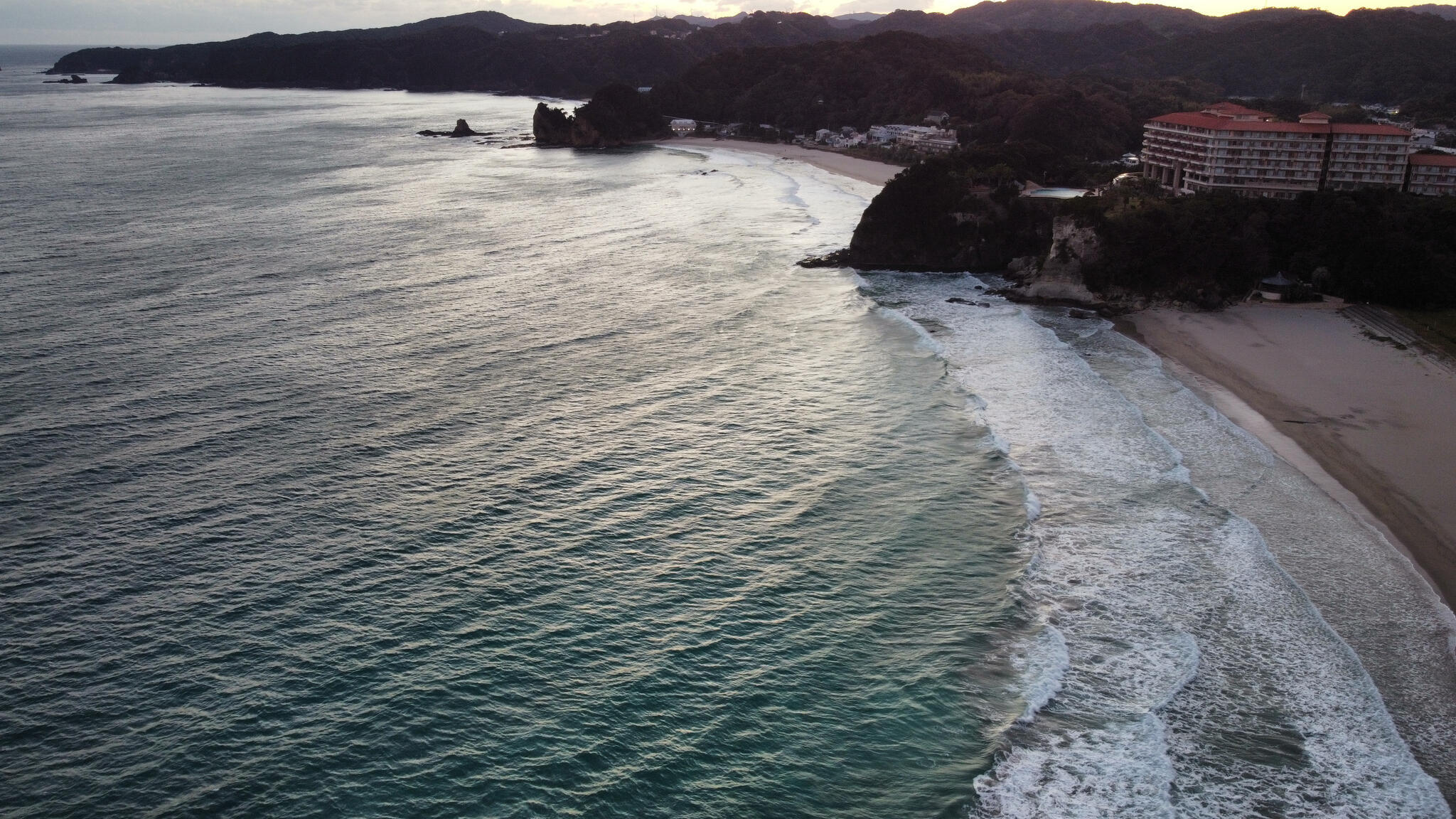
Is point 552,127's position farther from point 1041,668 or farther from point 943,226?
point 1041,668

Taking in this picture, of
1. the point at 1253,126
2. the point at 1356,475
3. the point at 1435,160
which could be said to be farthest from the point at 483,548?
the point at 1435,160

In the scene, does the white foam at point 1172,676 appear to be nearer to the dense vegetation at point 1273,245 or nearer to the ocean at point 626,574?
the ocean at point 626,574

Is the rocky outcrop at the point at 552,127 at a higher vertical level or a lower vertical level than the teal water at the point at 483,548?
higher

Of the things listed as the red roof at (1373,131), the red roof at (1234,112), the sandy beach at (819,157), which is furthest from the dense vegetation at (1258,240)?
the sandy beach at (819,157)

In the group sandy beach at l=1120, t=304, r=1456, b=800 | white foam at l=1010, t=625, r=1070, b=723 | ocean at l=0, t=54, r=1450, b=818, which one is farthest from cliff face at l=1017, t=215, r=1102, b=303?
white foam at l=1010, t=625, r=1070, b=723

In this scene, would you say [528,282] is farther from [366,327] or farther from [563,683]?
[563,683]
